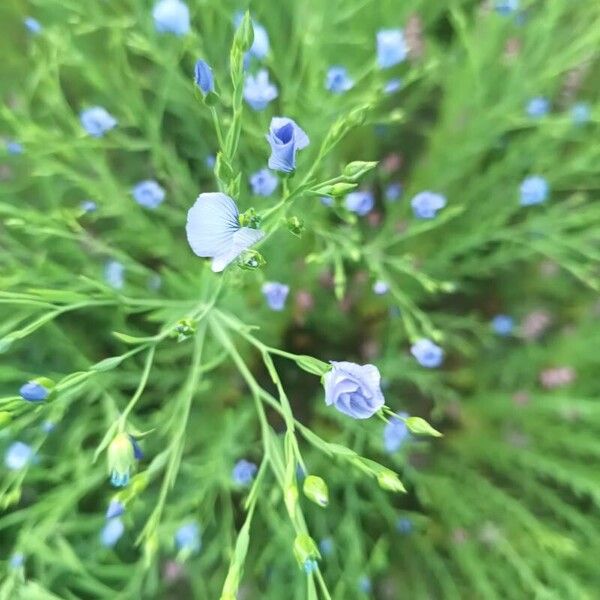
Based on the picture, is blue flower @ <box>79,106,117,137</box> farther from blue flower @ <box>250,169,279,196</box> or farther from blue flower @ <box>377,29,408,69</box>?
blue flower @ <box>377,29,408,69</box>

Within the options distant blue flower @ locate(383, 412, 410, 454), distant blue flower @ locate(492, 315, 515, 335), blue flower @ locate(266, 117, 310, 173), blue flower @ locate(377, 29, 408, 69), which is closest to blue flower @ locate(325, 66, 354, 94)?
blue flower @ locate(377, 29, 408, 69)

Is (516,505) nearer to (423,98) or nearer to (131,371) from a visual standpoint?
(131,371)

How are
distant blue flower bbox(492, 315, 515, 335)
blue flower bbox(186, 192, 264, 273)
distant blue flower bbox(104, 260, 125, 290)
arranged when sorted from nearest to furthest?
blue flower bbox(186, 192, 264, 273)
distant blue flower bbox(104, 260, 125, 290)
distant blue flower bbox(492, 315, 515, 335)

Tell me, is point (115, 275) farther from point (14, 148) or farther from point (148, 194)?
point (14, 148)

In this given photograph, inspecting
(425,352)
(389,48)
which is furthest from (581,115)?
(425,352)

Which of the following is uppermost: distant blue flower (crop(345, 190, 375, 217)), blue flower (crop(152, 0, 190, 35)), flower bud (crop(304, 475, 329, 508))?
blue flower (crop(152, 0, 190, 35))

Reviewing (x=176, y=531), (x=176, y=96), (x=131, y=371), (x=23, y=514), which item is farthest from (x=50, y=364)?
(x=176, y=96)
